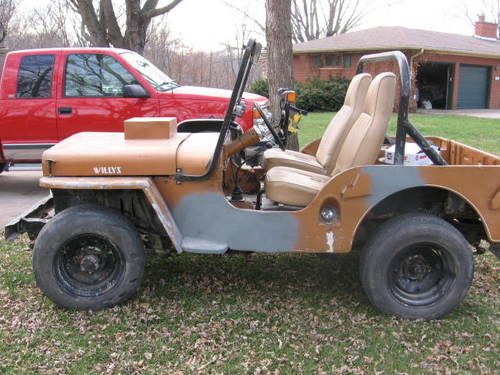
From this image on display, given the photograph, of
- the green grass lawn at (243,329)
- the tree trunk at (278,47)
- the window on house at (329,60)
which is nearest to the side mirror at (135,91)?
the tree trunk at (278,47)

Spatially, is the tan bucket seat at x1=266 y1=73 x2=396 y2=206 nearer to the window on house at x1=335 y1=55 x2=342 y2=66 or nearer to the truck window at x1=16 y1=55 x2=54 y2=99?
the truck window at x1=16 y1=55 x2=54 y2=99

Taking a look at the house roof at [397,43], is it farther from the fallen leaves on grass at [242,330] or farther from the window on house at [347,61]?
the fallen leaves on grass at [242,330]

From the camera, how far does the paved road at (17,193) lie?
6.72 meters

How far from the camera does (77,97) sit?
23.6 feet

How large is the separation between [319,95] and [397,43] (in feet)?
14.0

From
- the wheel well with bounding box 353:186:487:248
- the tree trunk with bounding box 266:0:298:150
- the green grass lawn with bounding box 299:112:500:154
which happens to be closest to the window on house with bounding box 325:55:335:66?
the green grass lawn with bounding box 299:112:500:154

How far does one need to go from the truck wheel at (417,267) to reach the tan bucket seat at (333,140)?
3.46 ft

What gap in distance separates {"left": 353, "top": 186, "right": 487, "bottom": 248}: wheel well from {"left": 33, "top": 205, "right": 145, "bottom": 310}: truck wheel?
1.54 metres

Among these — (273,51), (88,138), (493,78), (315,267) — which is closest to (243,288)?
(315,267)

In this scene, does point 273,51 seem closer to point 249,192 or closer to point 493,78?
point 249,192

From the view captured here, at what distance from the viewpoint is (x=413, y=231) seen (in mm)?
3598

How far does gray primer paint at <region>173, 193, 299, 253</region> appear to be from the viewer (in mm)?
3664

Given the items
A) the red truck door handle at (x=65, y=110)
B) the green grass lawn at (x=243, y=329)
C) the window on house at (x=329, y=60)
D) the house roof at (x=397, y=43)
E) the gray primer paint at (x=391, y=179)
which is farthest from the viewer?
the window on house at (x=329, y=60)

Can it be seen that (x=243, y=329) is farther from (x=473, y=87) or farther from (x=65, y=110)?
(x=473, y=87)
